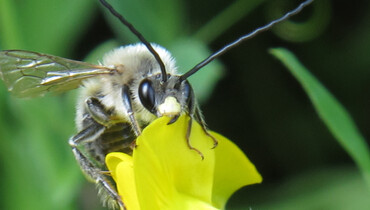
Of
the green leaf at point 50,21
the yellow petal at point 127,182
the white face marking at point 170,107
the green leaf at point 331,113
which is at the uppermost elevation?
the green leaf at point 50,21

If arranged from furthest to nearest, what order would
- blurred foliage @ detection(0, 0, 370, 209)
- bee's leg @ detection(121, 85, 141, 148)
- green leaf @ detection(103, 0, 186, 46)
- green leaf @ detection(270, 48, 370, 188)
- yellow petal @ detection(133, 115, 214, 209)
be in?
green leaf @ detection(103, 0, 186, 46)
blurred foliage @ detection(0, 0, 370, 209)
green leaf @ detection(270, 48, 370, 188)
bee's leg @ detection(121, 85, 141, 148)
yellow petal @ detection(133, 115, 214, 209)

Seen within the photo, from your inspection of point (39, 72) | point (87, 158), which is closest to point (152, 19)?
point (39, 72)

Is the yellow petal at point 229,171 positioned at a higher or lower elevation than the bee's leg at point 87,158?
lower

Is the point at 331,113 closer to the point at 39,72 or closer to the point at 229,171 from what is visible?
the point at 229,171

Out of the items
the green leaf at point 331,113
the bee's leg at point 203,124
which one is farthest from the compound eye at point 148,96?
the green leaf at point 331,113

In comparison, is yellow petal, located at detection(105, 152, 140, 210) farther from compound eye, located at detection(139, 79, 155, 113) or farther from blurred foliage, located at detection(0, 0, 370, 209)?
blurred foliage, located at detection(0, 0, 370, 209)

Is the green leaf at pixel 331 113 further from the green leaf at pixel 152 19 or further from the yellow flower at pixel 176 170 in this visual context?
the green leaf at pixel 152 19

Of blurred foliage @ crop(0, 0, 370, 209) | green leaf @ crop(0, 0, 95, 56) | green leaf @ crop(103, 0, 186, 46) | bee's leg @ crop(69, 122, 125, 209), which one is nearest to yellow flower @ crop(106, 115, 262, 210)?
bee's leg @ crop(69, 122, 125, 209)
